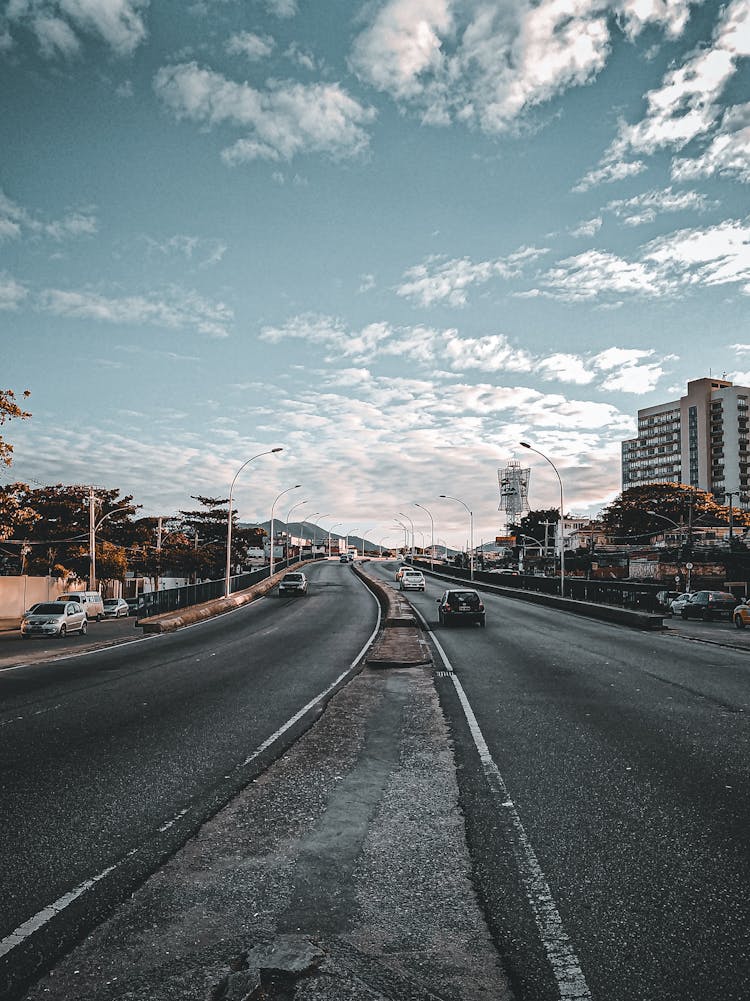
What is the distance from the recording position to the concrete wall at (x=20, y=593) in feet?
133

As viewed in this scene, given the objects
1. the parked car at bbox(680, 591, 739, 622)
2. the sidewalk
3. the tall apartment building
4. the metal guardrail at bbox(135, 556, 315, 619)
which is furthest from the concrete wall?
the tall apartment building

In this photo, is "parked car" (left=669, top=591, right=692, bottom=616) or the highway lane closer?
the highway lane

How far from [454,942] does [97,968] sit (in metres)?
2.00

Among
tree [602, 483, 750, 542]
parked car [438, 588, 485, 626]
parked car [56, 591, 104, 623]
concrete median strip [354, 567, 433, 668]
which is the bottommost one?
parked car [56, 591, 104, 623]

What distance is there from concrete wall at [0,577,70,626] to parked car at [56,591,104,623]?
153 centimetres

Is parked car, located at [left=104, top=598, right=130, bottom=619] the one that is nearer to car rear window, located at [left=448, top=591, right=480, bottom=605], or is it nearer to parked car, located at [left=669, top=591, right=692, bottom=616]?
car rear window, located at [left=448, top=591, right=480, bottom=605]

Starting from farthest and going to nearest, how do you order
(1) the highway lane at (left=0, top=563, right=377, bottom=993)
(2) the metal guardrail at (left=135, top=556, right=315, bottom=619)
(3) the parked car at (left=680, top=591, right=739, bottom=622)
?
1. (3) the parked car at (left=680, top=591, right=739, bottom=622)
2. (2) the metal guardrail at (left=135, top=556, right=315, bottom=619)
3. (1) the highway lane at (left=0, top=563, right=377, bottom=993)

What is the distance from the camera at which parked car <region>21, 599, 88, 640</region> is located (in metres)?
30.1

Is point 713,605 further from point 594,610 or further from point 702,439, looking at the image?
point 702,439

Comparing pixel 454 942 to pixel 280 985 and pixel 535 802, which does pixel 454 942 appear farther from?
pixel 535 802

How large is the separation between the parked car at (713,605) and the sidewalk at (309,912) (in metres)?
38.4

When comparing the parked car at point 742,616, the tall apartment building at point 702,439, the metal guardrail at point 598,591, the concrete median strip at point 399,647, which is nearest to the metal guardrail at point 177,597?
the concrete median strip at point 399,647

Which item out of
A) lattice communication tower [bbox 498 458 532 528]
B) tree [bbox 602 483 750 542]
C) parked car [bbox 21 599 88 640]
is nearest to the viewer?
parked car [bbox 21 599 88 640]

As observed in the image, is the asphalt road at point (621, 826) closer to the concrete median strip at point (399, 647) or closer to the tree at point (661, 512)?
the concrete median strip at point (399, 647)
